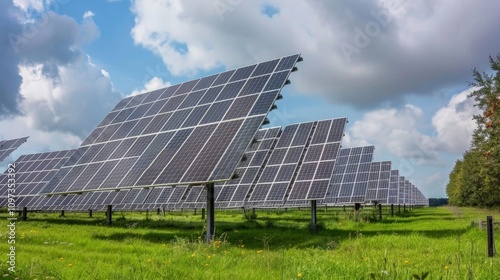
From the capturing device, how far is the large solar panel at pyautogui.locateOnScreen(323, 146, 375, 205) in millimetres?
29906

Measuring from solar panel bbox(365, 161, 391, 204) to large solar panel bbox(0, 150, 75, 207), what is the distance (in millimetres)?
25039

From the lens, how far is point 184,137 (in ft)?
55.5

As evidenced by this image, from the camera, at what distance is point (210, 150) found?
1482 centimetres

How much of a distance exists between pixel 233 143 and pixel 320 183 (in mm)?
7699

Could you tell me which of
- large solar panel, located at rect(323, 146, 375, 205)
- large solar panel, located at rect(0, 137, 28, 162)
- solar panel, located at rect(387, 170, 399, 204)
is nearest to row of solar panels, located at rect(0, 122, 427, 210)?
large solar panel, located at rect(323, 146, 375, 205)

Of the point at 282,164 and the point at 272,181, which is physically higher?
the point at 282,164

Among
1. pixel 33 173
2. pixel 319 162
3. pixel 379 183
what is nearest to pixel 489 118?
pixel 319 162

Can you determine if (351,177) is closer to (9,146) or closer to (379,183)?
(379,183)

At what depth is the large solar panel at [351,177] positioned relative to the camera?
29906 millimetres

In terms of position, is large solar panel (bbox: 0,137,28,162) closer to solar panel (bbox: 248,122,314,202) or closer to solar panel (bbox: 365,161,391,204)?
solar panel (bbox: 248,122,314,202)

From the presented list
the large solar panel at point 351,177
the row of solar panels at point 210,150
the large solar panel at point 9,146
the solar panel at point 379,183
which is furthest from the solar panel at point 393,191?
the large solar panel at point 9,146

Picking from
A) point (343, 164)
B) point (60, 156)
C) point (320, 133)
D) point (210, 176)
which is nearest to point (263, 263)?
point (210, 176)

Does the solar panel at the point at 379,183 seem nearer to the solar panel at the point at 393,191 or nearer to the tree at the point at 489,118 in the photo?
the solar panel at the point at 393,191

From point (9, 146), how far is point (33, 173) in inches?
223
